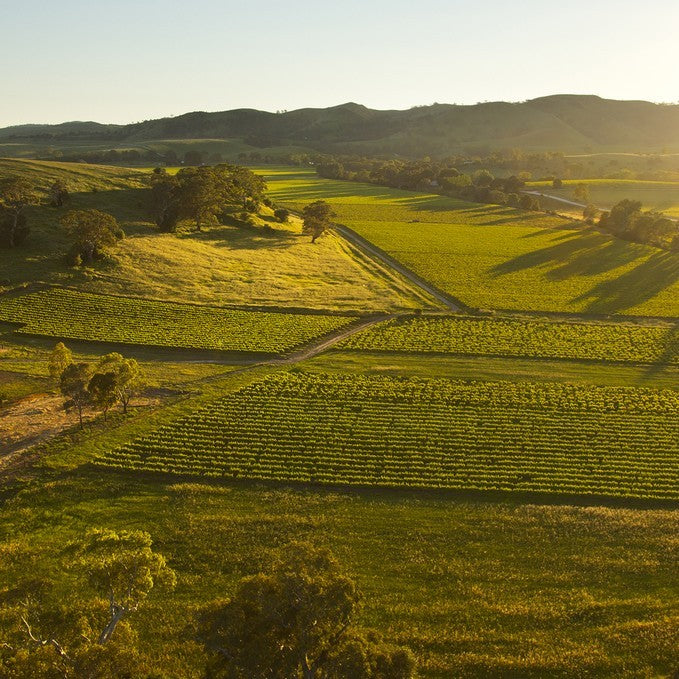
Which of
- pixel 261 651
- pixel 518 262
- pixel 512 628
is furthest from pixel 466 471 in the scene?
pixel 518 262

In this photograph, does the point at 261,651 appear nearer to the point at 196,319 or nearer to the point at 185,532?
the point at 185,532

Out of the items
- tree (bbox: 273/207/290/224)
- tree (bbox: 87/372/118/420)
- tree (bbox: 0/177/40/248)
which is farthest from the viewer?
tree (bbox: 273/207/290/224)

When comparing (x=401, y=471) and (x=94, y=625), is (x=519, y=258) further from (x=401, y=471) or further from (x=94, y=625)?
(x=94, y=625)

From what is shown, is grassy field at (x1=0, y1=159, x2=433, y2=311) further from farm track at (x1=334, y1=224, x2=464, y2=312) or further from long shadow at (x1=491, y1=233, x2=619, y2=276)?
long shadow at (x1=491, y1=233, x2=619, y2=276)

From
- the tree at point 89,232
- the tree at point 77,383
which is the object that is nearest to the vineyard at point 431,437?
the tree at point 77,383

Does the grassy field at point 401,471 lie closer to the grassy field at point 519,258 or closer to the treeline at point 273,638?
the grassy field at point 519,258

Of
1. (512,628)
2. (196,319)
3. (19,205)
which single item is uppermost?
(19,205)

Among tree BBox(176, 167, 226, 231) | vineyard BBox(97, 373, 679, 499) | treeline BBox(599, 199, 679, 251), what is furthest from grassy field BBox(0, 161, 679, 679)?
treeline BBox(599, 199, 679, 251)
